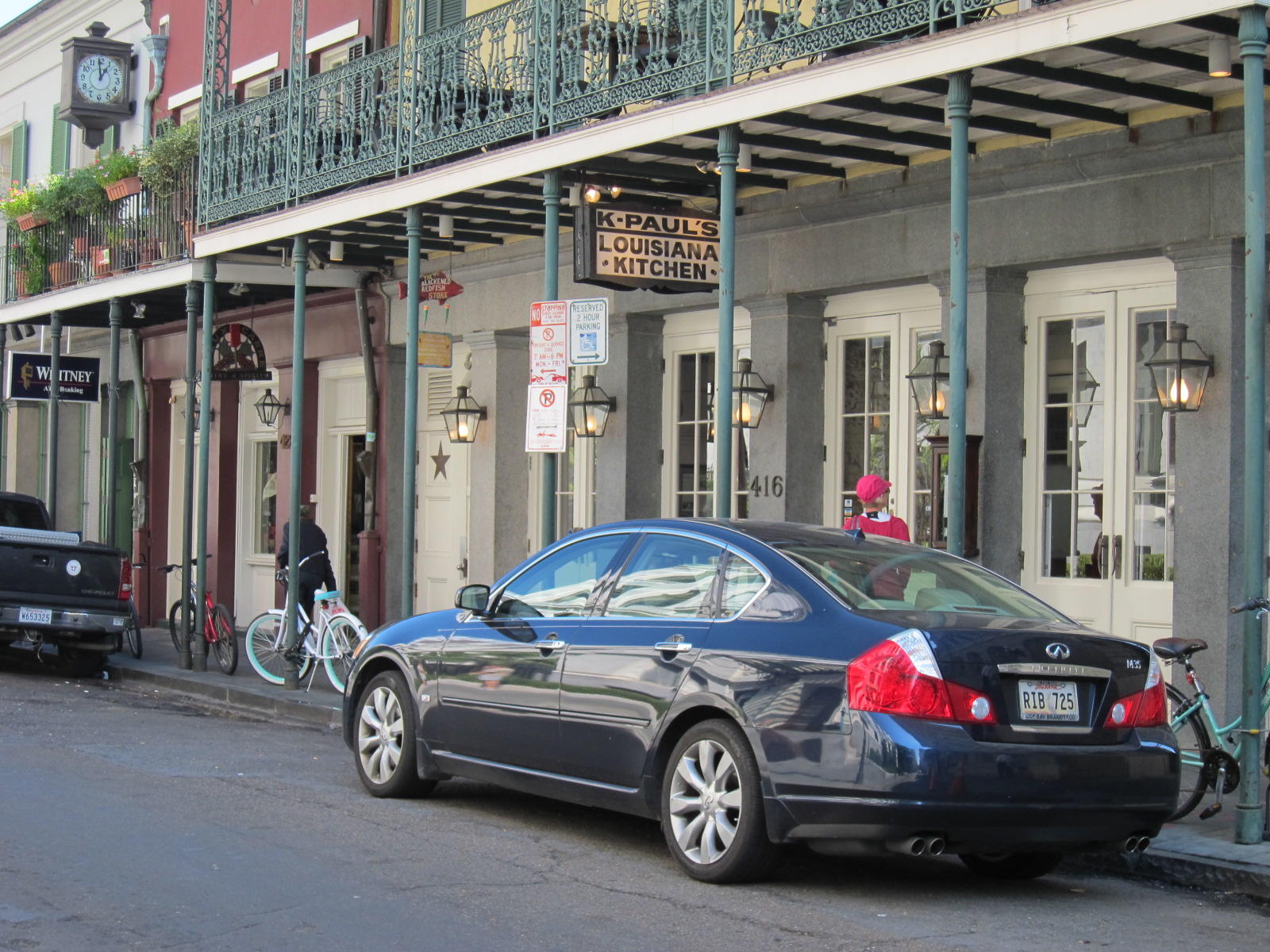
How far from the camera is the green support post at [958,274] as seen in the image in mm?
8758

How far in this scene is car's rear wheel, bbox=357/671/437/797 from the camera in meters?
8.46

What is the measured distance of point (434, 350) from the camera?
1544cm

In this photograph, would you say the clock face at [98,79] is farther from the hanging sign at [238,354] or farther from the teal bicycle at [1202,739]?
the teal bicycle at [1202,739]

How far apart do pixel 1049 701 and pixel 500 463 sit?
397 inches

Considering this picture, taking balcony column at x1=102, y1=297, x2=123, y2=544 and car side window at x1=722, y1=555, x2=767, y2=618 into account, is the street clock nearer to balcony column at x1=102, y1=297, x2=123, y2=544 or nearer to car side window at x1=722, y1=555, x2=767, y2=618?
balcony column at x1=102, y1=297, x2=123, y2=544

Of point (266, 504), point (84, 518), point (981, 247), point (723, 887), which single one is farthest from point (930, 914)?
point (84, 518)

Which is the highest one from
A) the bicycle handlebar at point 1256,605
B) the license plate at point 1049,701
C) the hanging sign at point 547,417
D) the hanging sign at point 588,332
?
the hanging sign at point 588,332

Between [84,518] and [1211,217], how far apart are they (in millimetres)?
18519

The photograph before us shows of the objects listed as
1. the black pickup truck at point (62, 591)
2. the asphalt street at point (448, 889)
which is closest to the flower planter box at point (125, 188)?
the black pickup truck at point (62, 591)

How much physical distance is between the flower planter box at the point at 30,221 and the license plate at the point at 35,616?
6998mm

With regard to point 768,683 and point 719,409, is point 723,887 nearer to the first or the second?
point 768,683

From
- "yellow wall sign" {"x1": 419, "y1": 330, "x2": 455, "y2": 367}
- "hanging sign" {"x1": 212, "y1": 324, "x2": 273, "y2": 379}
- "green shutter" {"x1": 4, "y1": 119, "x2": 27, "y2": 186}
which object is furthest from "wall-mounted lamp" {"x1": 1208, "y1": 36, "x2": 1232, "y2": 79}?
"green shutter" {"x1": 4, "y1": 119, "x2": 27, "y2": 186}

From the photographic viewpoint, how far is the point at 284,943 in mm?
5582

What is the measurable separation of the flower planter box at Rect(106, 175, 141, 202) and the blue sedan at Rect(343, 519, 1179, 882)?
1166 cm
